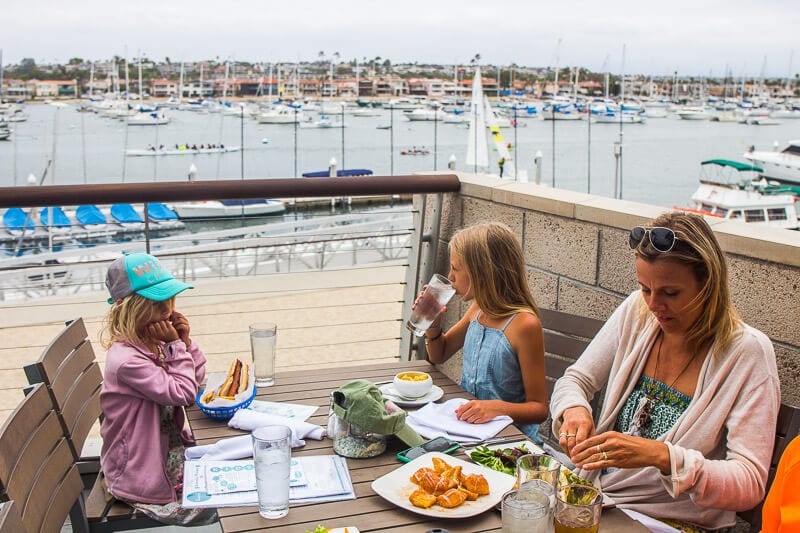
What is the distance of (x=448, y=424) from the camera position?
2.17 m

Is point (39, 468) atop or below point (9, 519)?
below

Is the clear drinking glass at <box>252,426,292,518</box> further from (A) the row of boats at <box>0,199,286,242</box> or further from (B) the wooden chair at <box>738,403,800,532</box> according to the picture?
(A) the row of boats at <box>0,199,286,242</box>

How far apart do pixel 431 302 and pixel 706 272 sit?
0.88 metres

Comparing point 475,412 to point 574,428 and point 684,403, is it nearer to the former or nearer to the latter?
point 574,428

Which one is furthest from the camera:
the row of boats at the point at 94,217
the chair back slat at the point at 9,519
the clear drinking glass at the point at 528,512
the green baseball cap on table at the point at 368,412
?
the row of boats at the point at 94,217

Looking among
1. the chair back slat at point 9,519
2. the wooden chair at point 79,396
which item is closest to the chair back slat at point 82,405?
the wooden chair at point 79,396

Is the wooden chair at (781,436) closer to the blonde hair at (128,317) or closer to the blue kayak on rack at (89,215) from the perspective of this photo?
the blonde hair at (128,317)

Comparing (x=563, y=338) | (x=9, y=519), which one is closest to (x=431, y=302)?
(x=563, y=338)

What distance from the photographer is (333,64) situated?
67.6 meters

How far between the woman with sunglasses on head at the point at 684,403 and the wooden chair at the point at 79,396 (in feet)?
4.34

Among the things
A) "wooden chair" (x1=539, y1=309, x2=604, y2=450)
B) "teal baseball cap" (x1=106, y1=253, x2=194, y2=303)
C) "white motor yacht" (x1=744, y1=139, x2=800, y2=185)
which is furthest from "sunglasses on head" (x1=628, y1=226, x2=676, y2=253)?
"white motor yacht" (x1=744, y1=139, x2=800, y2=185)

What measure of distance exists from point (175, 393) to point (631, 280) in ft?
5.19

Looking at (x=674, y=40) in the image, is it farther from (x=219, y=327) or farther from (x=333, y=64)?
(x=219, y=327)

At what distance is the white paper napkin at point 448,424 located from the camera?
210 cm
